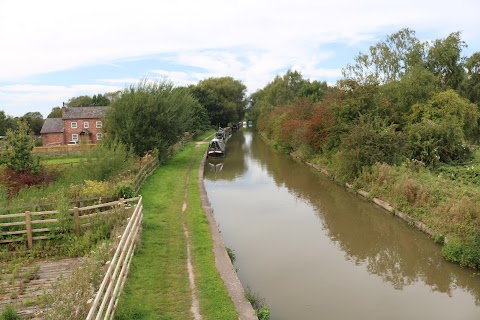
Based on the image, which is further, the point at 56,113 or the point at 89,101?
the point at 89,101

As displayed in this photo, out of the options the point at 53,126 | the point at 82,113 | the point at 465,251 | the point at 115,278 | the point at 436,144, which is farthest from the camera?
the point at 53,126

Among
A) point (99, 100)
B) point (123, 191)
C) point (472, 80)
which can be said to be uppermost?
point (99, 100)

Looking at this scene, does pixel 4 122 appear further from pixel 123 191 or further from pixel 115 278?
pixel 115 278

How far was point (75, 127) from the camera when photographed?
186 feet

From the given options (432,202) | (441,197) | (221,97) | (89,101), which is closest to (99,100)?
(89,101)

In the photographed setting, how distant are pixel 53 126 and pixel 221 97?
32.0 m

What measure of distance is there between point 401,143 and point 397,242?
30.1 feet

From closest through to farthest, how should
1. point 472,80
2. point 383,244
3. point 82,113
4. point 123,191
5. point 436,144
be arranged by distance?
point 383,244 < point 123,191 < point 436,144 < point 472,80 < point 82,113

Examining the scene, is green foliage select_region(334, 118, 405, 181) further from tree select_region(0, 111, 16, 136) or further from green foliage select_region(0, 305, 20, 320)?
tree select_region(0, 111, 16, 136)

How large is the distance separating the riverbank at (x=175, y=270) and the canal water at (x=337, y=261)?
1318mm

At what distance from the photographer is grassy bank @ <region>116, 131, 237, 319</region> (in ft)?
26.1

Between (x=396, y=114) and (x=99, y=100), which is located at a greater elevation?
(x=99, y=100)

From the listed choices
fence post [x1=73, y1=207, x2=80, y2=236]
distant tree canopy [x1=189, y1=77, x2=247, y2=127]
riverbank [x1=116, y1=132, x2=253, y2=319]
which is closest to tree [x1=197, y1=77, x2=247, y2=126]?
distant tree canopy [x1=189, y1=77, x2=247, y2=127]

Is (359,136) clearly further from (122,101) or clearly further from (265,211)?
(122,101)
